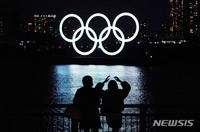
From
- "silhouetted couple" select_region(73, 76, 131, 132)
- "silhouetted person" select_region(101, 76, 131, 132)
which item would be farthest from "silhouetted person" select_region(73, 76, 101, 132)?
"silhouetted person" select_region(101, 76, 131, 132)

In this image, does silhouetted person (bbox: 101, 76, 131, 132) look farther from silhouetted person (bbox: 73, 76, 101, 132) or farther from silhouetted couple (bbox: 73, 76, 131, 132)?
silhouetted person (bbox: 73, 76, 101, 132)

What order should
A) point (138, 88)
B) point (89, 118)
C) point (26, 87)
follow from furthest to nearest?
point (26, 87), point (138, 88), point (89, 118)

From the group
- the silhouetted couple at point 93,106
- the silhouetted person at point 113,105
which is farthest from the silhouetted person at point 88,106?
the silhouetted person at point 113,105

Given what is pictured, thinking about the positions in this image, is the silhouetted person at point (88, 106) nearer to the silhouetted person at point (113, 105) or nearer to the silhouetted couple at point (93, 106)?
the silhouetted couple at point (93, 106)

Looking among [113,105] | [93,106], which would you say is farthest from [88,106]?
[113,105]

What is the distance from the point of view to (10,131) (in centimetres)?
877

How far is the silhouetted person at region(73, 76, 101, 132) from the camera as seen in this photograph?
774 centimetres

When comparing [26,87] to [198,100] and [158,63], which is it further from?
[158,63]

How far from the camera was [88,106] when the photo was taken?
25.5ft

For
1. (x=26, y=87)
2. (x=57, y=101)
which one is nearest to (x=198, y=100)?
(x=57, y=101)

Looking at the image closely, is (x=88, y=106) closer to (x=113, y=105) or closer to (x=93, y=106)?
(x=93, y=106)

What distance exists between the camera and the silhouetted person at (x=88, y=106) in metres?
7.74

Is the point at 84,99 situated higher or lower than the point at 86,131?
higher

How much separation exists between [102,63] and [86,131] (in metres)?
42.0
